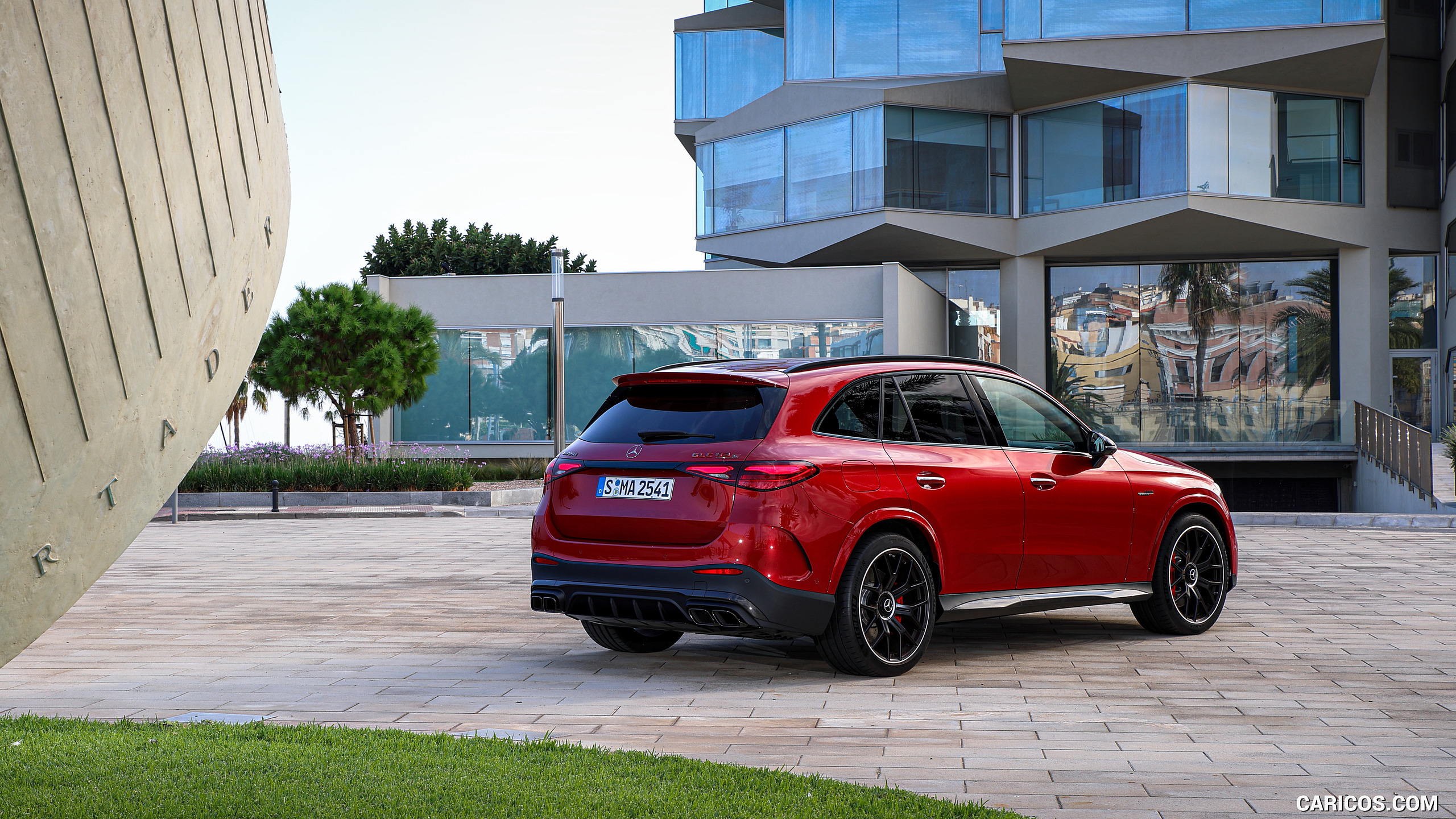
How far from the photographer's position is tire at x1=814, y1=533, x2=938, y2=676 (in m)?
6.93

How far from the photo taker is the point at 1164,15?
31688 mm

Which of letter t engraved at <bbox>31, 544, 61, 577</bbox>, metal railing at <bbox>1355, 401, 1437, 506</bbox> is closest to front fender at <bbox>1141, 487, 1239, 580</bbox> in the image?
letter t engraved at <bbox>31, 544, 61, 577</bbox>

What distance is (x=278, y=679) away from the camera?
7180mm

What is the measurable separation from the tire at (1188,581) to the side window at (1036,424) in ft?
3.29

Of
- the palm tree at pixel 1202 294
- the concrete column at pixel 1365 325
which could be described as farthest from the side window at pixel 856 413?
the concrete column at pixel 1365 325

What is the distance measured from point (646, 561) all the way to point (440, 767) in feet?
6.99

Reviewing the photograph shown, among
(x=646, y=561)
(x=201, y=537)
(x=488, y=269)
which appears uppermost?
(x=488, y=269)

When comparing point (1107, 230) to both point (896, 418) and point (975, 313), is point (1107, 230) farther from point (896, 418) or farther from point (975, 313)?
point (896, 418)

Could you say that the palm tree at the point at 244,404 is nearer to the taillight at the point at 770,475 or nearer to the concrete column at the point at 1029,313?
the concrete column at the point at 1029,313

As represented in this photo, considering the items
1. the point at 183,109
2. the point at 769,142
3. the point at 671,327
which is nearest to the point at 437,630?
the point at 183,109

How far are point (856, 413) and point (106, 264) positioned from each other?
452cm

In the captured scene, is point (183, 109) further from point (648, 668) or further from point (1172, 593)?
point (1172, 593)

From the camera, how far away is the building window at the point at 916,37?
35.9 m

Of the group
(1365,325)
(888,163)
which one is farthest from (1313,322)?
(888,163)
